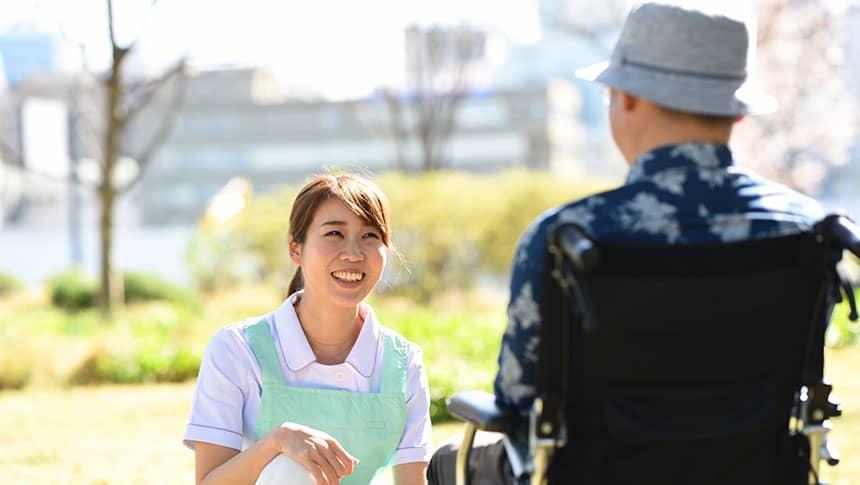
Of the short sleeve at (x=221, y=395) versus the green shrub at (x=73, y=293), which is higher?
the short sleeve at (x=221, y=395)

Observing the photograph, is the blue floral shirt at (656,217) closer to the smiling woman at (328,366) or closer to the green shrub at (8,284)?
the smiling woman at (328,366)

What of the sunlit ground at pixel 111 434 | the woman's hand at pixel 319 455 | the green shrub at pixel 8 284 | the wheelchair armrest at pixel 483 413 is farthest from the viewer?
the green shrub at pixel 8 284

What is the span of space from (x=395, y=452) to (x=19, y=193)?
6329 centimetres

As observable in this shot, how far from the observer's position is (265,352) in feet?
10.4

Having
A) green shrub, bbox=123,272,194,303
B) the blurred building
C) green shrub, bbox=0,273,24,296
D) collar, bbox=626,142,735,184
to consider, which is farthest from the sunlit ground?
the blurred building

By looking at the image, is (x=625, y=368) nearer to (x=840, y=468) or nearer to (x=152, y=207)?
(x=840, y=468)

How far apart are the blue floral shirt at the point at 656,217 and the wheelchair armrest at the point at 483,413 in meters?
0.03

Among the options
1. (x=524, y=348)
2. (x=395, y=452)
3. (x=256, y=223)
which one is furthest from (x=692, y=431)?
(x=256, y=223)

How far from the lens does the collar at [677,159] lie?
2393 millimetres

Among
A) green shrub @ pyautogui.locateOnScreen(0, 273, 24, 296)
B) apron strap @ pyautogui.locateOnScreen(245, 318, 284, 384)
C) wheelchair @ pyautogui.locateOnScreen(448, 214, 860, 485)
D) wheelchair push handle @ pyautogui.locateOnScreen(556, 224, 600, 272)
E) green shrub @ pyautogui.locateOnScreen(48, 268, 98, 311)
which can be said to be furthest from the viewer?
green shrub @ pyautogui.locateOnScreen(0, 273, 24, 296)

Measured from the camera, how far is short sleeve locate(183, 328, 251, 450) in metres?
3.06

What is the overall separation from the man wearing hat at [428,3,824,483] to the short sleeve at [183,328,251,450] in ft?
2.90

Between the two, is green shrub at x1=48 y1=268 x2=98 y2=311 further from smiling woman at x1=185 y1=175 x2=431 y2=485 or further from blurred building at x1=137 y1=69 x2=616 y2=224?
blurred building at x1=137 y1=69 x2=616 y2=224

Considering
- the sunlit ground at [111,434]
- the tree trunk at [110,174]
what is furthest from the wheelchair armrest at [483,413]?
the tree trunk at [110,174]
